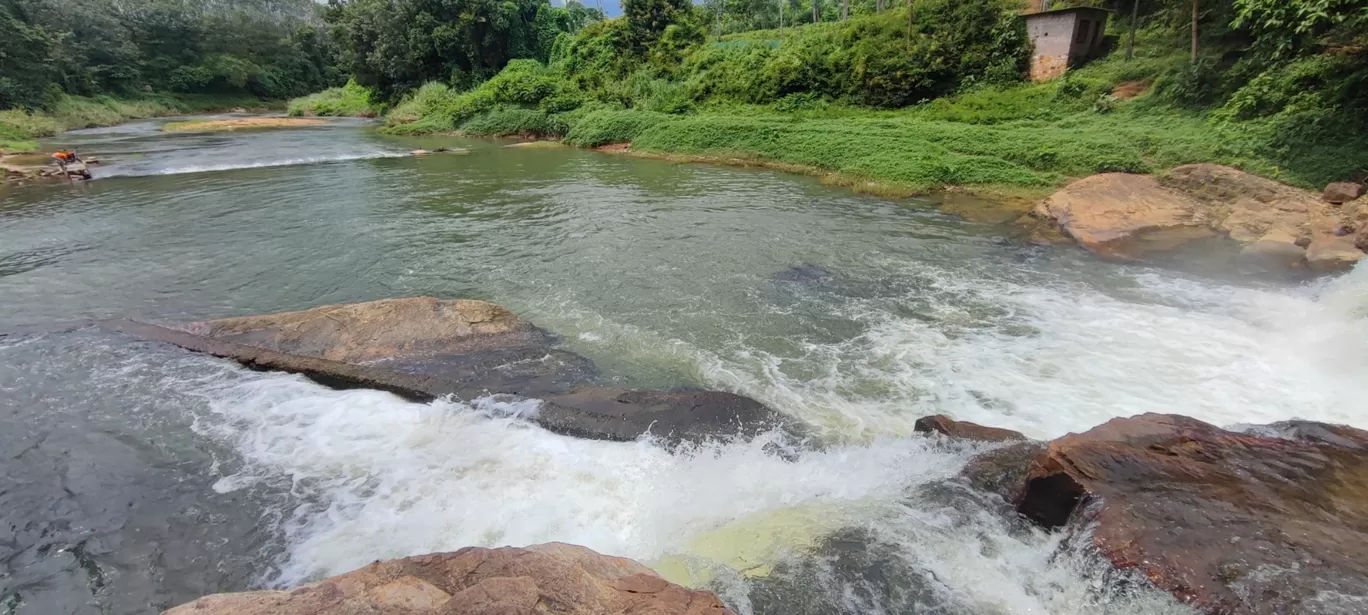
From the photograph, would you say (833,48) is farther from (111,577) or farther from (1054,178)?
(111,577)

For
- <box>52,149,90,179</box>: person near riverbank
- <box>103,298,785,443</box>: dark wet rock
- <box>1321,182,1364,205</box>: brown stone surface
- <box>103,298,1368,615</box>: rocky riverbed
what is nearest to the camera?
<box>103,298,1368,615</box>: rocky riverbed

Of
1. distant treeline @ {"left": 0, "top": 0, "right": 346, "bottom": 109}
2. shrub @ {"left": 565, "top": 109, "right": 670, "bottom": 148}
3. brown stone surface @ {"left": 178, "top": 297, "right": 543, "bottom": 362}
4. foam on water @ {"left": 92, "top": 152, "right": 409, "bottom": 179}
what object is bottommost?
brown stone surface @ {"left": 178, "top": 297, "right": 543, "bottom": 362}

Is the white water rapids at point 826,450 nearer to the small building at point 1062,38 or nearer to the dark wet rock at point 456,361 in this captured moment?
the dark wet rock at point 456,361

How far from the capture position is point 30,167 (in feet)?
76.6

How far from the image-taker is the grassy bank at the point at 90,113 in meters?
32.6

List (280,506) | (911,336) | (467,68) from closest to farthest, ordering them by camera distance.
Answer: (280,506)
(911,336)
(467,68)

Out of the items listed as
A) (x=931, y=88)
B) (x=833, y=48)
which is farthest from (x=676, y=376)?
(x=833, y=48)

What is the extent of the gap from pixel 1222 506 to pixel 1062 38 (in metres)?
27.4

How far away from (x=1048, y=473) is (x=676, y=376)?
4390 millimetres

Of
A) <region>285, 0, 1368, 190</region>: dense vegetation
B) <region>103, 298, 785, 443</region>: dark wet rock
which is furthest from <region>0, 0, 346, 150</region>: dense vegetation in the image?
<region>103, 298, 785, 443</region>: dark wet rock

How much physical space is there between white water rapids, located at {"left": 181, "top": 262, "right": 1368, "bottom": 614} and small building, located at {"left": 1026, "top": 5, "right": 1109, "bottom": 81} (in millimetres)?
19563

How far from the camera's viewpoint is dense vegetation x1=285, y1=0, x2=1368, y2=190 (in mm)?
14430

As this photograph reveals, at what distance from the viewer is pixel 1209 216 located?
13445 mm

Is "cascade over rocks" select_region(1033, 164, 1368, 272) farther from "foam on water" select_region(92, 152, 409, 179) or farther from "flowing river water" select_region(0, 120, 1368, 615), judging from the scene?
"foam on water" select_region(92, 152, 409, 179)
